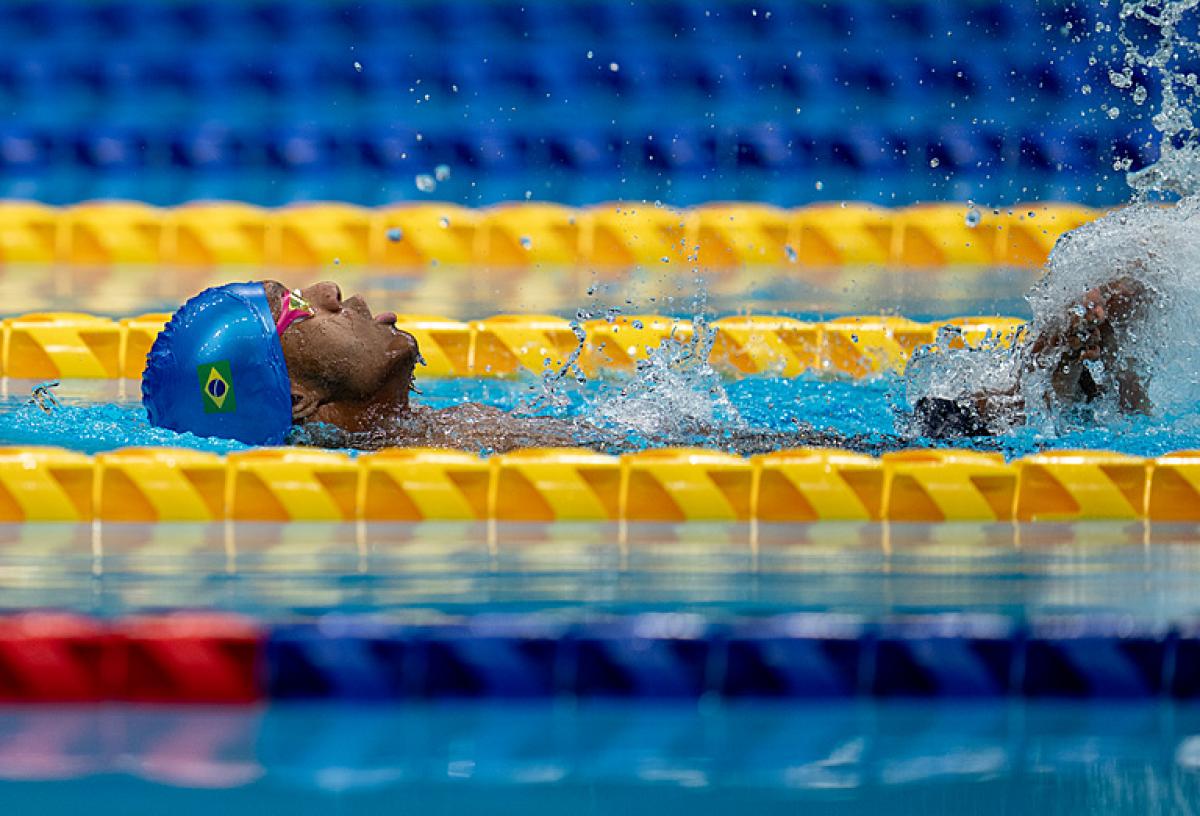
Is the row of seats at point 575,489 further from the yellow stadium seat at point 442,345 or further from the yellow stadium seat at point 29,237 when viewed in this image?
the yellow stadium seat at point 29,237

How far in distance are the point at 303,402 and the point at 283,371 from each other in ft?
0.34

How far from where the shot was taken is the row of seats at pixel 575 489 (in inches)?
129

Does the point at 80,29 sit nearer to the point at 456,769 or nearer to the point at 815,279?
the point at 815,279

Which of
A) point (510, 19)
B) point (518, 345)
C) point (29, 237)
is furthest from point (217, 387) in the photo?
point (510, 19)

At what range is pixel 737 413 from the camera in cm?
418

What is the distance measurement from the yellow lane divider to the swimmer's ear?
1333mm

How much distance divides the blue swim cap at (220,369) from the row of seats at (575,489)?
8cm

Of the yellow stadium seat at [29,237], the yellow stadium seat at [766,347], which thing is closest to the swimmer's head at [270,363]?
the yellow stadium seat at [766,347]

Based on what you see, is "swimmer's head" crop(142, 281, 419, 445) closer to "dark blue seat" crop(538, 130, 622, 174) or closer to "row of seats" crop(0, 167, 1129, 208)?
"row of seats" crop(0, 167, 1129, 208)

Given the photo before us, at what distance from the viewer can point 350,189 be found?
6918 millimetres

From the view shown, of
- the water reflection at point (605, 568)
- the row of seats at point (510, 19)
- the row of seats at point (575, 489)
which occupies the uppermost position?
the row of seats at point (510, 19)

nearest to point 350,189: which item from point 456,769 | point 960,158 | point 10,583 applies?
point 960,158

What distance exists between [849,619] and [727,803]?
509mm

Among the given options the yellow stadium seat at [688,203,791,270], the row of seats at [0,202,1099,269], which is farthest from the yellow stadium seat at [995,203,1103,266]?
the yellow stadium seat at [688,203,791,270]
